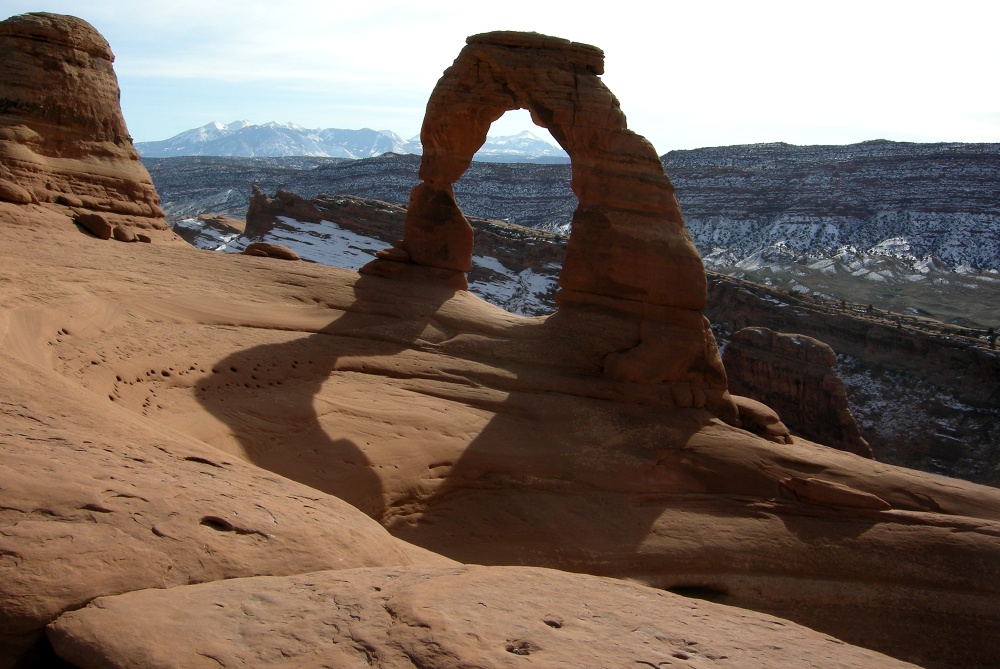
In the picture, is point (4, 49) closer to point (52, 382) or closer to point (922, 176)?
point (52, 382)

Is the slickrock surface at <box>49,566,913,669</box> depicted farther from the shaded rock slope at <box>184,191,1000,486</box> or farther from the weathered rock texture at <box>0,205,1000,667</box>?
the shaded rock slope at <box>184,191,1000,486</box>

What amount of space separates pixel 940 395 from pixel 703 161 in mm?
55791

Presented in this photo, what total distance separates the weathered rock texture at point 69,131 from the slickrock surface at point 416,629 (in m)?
11.6

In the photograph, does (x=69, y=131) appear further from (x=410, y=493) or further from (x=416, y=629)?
(x=416, y=629)

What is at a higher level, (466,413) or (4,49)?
(4,49)

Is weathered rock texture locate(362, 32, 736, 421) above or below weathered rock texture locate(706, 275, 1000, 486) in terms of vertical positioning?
above

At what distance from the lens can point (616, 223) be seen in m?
13.7

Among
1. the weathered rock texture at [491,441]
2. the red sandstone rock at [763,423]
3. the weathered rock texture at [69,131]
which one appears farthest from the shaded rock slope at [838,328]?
the weathered rock texture at [69,131]

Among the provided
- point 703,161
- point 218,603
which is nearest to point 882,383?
point 218,603

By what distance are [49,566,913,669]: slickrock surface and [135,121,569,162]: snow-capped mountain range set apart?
140089 millimetres

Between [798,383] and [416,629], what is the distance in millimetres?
24809

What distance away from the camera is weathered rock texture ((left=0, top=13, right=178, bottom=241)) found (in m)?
14.6

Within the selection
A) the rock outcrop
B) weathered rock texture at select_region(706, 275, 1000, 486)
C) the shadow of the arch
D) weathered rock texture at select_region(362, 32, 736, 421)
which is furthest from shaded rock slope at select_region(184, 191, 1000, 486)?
the shadow of the arch

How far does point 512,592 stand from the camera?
495 centimetres
